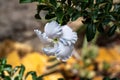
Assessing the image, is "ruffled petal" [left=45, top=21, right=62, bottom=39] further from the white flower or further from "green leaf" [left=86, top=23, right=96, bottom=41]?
"green leaf" [left=86, top=23, right=96, bottom=41]

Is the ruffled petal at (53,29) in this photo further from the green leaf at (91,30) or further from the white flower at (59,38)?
the green leaf at (91,30)

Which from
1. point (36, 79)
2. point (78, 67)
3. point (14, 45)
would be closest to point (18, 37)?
point (14, 45)

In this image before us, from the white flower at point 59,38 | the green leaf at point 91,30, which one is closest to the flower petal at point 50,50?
the white flower at point 59,38

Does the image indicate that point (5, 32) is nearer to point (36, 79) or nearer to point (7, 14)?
point (7, 14)

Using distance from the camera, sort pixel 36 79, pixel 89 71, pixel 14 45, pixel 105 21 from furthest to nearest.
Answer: pixel 14 45, pixel 89 71, pixel 36 79, pixel 105 21

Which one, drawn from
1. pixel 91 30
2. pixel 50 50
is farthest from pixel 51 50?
pixel 91 30

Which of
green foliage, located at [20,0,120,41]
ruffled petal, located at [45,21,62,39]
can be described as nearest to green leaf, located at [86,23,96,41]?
green foliage, located at [20,0,120,41]
